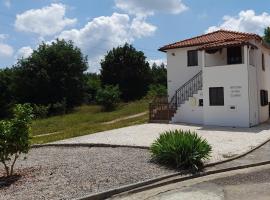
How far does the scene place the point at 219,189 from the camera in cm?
959

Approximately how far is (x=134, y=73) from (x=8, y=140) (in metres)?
40.4

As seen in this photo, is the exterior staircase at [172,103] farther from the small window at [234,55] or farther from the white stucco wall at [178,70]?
→ the small window at [234,55]

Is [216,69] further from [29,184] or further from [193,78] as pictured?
[29,184]

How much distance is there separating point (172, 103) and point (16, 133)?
58.8 ft

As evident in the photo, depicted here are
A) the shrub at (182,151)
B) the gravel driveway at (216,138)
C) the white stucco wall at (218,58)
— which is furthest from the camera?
the white stucco wall at (218,58)

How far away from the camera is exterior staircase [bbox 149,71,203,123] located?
88.7ft

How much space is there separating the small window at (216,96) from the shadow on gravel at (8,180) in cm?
1586

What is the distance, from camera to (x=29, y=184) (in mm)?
10188

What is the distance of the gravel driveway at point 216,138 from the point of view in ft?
50.2

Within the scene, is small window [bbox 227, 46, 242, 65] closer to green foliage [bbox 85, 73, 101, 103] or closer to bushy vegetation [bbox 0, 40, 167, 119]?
bushy vegetation [bbox 0, 40, 167, 119]

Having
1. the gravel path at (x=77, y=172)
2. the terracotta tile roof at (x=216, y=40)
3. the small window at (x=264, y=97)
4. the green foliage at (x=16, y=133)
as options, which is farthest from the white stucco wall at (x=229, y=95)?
the green foliage at (x=16, y=133)

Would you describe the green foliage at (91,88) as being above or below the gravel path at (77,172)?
above

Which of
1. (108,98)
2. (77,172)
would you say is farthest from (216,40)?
(77,172)

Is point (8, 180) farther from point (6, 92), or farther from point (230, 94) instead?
point (6, 92)
